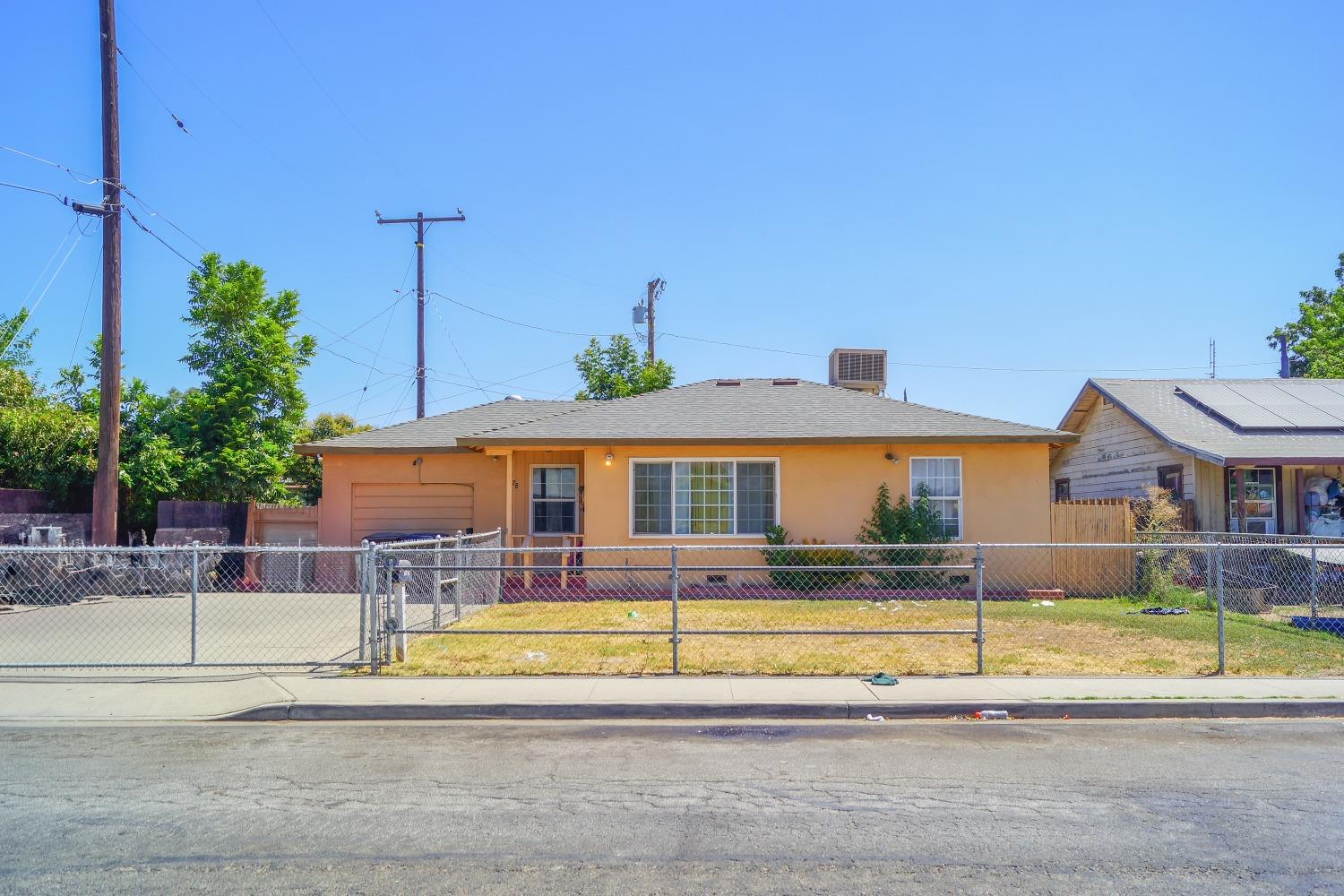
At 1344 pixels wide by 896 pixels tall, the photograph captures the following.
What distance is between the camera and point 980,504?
18172 mm

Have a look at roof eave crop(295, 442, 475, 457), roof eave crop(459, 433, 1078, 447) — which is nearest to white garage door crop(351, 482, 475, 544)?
roof eave crop(295, 442, 475, 457)

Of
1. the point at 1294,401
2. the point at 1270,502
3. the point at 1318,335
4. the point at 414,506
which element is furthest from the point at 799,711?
the point at 1318,335

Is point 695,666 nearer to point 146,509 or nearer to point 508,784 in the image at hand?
point 508,784

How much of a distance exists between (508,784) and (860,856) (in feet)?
8.36

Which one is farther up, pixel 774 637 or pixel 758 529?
pixel 758 529

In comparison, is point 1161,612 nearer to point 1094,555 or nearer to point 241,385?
point 1094,555

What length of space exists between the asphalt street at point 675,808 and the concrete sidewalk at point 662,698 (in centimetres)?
31

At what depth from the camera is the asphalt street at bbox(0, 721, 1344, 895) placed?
4875 mm

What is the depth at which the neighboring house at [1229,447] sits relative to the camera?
62.0ft

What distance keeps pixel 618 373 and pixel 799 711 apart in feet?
92.1

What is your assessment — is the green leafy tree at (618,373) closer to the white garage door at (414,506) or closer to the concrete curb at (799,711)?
the white garage door at (414,506)

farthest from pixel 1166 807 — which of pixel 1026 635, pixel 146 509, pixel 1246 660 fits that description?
pixel 146 509

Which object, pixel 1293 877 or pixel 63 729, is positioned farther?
pixel 63 729

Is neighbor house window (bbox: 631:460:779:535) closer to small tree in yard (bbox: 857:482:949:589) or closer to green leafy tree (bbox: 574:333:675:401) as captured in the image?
small tree in yard (bbox: 857:482:949:589)
